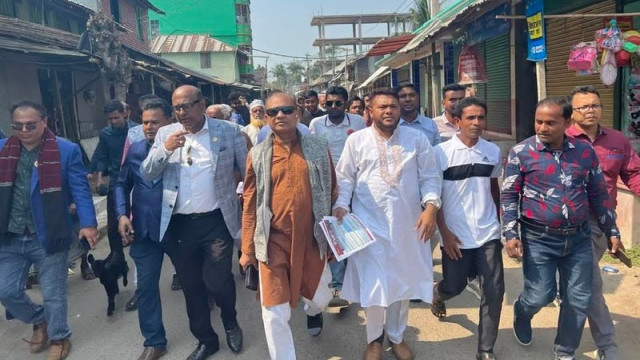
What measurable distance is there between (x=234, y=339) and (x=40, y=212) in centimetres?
166

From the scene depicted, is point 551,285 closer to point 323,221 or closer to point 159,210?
point 323,221

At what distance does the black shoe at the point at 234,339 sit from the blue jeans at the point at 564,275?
2015 millimetres

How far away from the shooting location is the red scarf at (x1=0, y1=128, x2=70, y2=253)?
3.35 m

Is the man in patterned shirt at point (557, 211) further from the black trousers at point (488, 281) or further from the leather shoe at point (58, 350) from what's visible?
the leather shoe at point (58, 350)

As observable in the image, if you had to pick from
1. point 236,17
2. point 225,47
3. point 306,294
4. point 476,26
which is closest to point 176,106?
point 306,294

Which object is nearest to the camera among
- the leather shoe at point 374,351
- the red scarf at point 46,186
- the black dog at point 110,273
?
the leather shoe at point 374,351

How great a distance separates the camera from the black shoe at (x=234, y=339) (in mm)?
3472

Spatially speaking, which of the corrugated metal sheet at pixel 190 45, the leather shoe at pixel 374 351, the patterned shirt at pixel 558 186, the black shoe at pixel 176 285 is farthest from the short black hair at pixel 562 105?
the corrugated metal sheet at pixel 190 45

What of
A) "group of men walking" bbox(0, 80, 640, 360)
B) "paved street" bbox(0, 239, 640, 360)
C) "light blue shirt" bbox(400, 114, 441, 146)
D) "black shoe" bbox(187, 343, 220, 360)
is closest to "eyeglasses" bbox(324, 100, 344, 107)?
"light blue shirt" bbox(400, 114, 441, 146)

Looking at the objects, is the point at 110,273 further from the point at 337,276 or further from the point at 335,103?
the point at 335,103

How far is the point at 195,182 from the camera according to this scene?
3262 millimetres

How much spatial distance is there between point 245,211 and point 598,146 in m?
2.31

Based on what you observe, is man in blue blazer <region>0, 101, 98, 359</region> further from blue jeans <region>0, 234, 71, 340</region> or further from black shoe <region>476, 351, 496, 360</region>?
black shoe <region>476, 351, 496, 360</region>

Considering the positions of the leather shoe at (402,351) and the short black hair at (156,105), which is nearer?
the leather shoe at (402,351)
